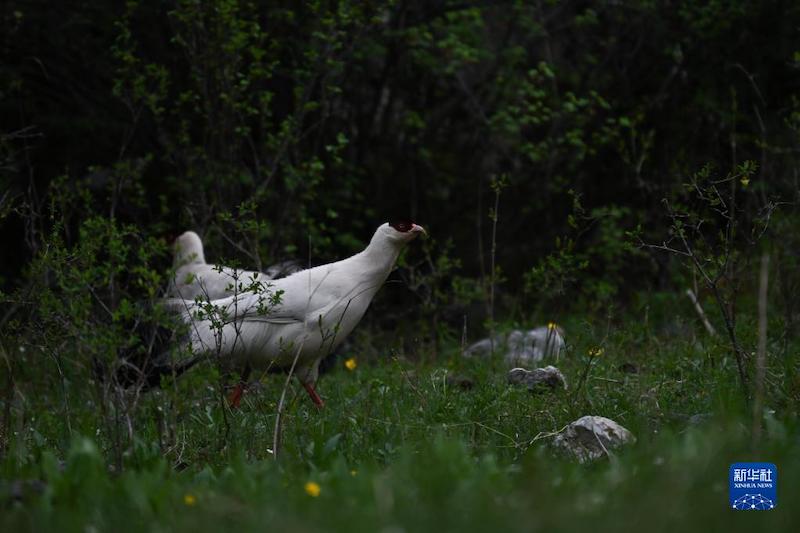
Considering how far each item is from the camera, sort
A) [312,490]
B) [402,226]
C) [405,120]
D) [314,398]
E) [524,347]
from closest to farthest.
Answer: [312,490] < [314,398] < [402,226] < [524,347] < [405,120]

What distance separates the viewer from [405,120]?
11430 mm

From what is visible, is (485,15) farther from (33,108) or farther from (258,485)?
(258,485)

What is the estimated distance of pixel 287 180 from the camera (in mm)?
9141

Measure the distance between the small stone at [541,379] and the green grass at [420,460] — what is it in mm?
97

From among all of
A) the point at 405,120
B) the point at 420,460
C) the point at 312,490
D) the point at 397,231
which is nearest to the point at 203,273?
the point at 397,231

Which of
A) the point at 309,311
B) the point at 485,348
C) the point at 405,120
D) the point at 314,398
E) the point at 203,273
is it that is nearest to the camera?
the point at 314,398

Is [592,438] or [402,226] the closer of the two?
[592,438]

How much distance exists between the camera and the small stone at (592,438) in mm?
4375

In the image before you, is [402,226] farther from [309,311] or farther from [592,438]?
[592,438]

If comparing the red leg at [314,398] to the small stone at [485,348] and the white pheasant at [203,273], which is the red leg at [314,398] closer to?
the white pheasant at [203,273]

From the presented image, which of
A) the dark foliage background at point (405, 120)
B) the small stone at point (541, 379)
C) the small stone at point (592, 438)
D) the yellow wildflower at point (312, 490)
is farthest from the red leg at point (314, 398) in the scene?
the dark foliage background at point (405, 120)

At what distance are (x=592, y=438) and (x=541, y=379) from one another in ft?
3.99

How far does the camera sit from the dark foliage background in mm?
9039

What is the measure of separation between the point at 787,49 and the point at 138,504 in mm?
9180
